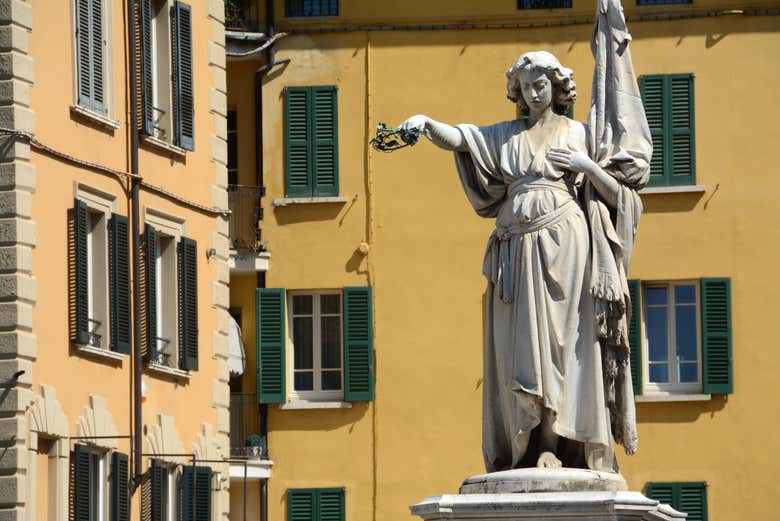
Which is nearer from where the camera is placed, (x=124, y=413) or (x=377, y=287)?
(x=124, y=413)

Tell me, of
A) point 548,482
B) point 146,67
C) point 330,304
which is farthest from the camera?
point 330,304

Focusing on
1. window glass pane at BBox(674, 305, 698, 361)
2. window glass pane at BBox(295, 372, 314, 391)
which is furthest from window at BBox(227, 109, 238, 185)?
window glass pane at BBox(674, 305, 698, 361)

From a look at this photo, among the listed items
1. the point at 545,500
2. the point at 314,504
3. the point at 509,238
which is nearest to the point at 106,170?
the point at 314,504

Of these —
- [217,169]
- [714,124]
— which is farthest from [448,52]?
[217,169]

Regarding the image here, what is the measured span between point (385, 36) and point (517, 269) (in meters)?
29.6

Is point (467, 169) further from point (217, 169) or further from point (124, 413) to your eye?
point (217, 169)

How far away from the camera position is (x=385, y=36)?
47.3 metres

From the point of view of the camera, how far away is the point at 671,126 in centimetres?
4594

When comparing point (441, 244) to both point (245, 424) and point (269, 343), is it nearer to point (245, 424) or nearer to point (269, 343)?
point (269, 343)

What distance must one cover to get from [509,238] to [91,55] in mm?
18801

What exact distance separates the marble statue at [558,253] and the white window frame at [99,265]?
58.8 ft

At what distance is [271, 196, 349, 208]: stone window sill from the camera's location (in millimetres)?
46875

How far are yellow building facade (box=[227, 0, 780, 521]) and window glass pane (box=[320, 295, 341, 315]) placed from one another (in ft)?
0.18

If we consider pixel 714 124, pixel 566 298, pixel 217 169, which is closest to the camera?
pixel 566 298
